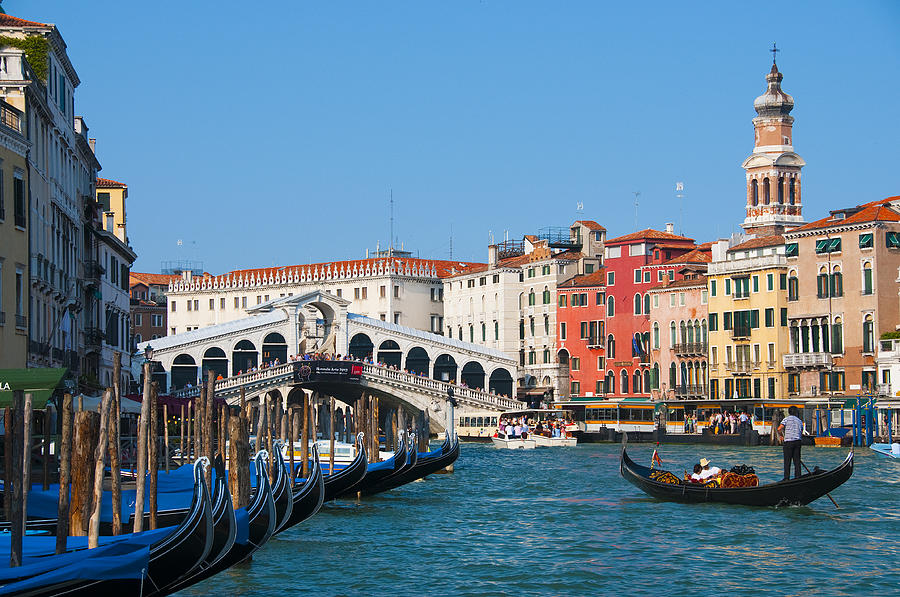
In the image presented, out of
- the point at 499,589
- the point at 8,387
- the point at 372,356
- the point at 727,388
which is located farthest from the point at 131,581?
the point at 372,356

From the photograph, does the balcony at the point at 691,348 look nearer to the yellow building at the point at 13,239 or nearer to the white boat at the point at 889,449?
the white boat at the point at 889,449

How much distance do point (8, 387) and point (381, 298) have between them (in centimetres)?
4616

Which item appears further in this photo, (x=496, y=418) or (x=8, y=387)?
(x=496, y=418)

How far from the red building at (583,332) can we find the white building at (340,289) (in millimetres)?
9184

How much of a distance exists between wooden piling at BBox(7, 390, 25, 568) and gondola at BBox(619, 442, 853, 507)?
36.9ft

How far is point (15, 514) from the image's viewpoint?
10.4 meters

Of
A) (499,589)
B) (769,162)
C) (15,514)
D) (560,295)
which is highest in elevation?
(769,162)

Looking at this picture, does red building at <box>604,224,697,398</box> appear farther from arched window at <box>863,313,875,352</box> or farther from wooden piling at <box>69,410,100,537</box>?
wooden piling at <box>69,410,100,537</box>

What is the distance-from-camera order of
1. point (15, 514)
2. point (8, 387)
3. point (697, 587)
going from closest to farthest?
point (15, 514) → point (697, 587) → point (8, 387)

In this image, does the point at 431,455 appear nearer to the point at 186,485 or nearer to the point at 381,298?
the point at 186,485

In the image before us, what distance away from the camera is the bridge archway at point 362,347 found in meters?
55.4

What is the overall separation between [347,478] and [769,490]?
5.75 m

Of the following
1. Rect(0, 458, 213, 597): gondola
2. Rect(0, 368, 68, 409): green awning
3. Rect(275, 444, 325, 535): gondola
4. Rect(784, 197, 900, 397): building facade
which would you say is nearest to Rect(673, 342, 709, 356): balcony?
Rect(784, 197, 900, 397): building facade

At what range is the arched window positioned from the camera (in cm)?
4259
